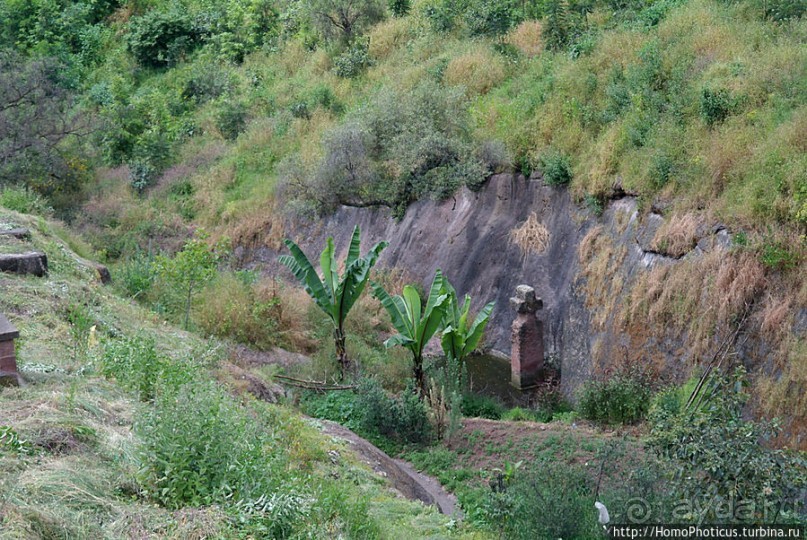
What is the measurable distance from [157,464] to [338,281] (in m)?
9.68

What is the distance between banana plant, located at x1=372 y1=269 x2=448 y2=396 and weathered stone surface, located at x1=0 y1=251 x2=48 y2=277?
5.34 metres

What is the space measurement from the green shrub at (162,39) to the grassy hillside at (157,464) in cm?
2732

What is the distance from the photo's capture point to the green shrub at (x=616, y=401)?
1303cm

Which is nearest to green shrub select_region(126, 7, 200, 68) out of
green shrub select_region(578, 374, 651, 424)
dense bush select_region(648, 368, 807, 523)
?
green shrub select_region(578, 374, 651, 424)

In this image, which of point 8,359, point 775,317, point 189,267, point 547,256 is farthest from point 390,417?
point 8,359

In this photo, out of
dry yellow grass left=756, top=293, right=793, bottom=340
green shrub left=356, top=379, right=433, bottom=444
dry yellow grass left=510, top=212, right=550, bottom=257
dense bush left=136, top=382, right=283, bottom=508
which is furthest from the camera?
dry yellow grass left=510, top=212, right=550, bottom=257

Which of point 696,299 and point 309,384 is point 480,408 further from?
point 696,299

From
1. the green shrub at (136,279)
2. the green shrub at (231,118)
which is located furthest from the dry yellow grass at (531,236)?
the green shrub at (231,118)

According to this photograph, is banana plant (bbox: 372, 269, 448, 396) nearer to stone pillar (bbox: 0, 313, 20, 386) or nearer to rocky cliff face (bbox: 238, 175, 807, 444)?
rocky cliff face (bbox: 238, 175, 807, 444)

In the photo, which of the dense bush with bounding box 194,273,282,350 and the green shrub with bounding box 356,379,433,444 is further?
the dense bush with bounding box 194,273,282,350

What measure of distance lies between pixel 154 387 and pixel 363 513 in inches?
108

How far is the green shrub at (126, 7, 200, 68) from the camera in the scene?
1372 inches

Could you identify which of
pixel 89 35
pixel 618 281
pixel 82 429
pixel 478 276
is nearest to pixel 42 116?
pixel 89 35

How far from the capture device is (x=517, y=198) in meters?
19.2
